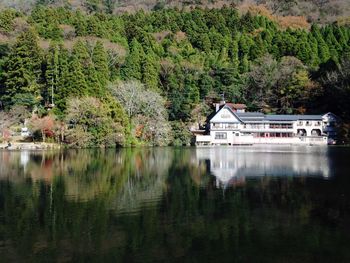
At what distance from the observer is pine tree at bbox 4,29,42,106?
145 feet

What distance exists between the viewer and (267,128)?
168 ft

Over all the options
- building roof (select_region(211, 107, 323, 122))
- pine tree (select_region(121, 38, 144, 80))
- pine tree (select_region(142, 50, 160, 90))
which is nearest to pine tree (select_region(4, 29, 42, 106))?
pine tree (select_region(121, 38, 144, 80))

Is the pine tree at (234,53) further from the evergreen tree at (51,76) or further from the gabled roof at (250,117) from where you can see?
the evergreen tree at (51,76)

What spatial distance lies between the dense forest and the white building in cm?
330

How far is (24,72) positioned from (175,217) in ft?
128

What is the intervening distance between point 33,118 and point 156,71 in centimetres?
1999

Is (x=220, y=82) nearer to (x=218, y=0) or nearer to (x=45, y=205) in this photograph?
(x=218, y=0)

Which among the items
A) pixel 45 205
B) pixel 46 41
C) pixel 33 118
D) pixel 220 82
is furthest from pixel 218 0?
pixel 45 205

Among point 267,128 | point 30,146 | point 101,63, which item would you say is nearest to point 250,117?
point 267,128

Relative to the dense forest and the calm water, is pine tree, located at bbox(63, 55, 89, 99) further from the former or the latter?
the calm water

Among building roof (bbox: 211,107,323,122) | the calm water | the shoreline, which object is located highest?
building roof (bbox: 211,107,323,122)

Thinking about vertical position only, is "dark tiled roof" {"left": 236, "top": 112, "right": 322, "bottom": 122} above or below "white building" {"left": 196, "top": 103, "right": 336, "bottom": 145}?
above

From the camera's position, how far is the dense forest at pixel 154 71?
140ft

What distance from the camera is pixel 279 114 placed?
2179 inches
